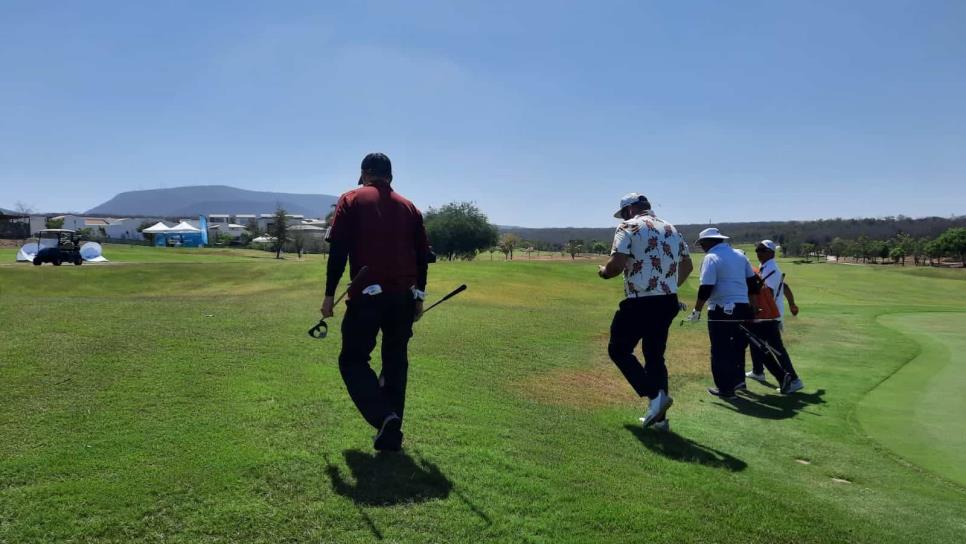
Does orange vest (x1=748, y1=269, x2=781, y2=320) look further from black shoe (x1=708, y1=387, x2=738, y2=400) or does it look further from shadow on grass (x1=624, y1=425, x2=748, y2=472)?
shadow on grass (x1=624, y1=425, x2=748, y2=472)

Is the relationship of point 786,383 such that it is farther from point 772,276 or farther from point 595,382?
point 595,382

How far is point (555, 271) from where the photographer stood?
37500 millimetres

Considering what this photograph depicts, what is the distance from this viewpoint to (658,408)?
6238 millimetres

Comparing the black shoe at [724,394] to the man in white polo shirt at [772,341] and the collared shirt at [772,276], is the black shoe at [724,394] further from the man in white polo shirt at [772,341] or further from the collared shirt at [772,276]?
the collared shirt at [772,276]

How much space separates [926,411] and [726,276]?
2.88 meters

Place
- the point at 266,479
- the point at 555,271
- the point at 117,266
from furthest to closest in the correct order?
the point at 555,271 → the point at 117,266 → the point at 266,479

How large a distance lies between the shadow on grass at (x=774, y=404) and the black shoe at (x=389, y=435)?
5057 millimetres

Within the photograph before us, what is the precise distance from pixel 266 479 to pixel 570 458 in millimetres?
2405

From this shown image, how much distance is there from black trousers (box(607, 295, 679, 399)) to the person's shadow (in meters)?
2.80

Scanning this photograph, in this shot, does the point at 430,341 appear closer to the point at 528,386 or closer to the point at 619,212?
the point at 528,386

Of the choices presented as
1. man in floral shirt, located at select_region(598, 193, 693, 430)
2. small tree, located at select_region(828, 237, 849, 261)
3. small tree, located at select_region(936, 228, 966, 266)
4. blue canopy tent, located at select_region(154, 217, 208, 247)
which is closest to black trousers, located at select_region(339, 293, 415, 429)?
man in floral shirt, located at select_region(598, 193, 693, 430)

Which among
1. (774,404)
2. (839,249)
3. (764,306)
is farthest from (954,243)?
(774,404)

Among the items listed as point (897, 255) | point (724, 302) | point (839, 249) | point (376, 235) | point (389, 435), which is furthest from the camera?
point (839, 249)

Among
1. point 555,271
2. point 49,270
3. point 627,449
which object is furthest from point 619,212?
point 555,271
